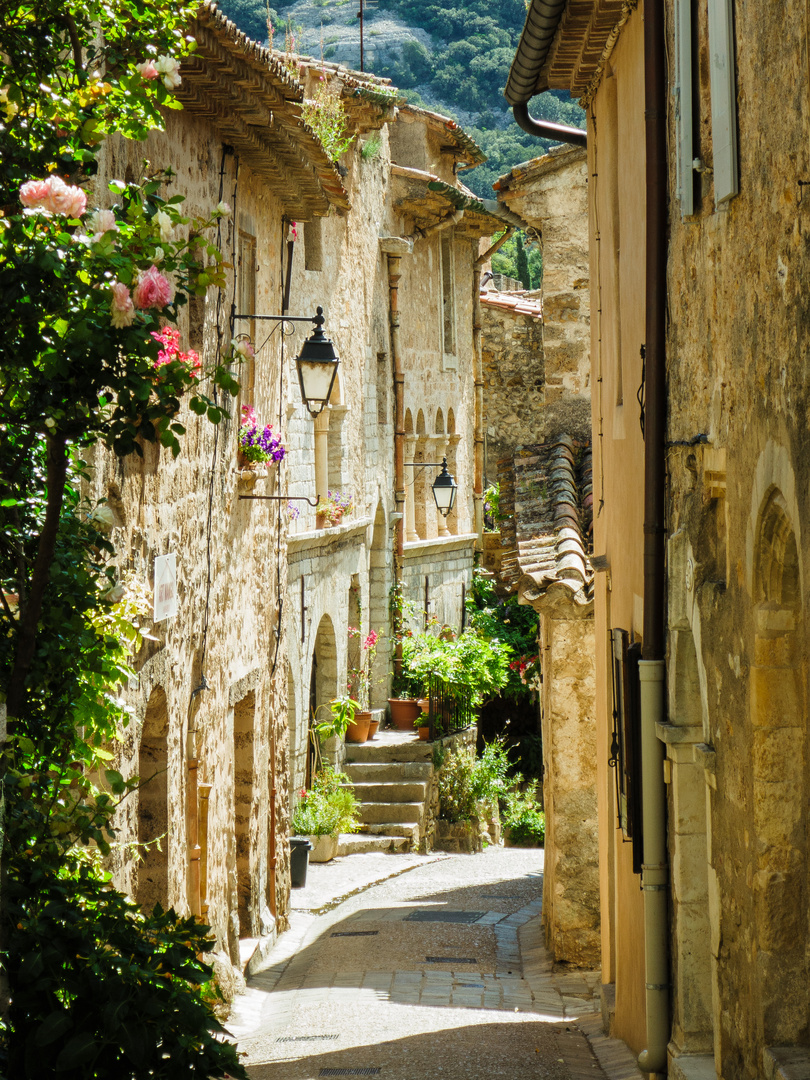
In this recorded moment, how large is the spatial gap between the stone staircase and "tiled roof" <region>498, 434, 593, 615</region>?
190 inches

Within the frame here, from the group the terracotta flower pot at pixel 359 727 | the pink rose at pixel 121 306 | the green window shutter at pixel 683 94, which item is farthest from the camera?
the terracotta flower pot at pixel 359 727

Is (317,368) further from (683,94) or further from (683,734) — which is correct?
(683,734)

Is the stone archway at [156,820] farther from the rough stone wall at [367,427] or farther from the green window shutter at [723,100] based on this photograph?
the rough stone wall at [367,427]

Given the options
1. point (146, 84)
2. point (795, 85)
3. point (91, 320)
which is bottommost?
point (91, 320)

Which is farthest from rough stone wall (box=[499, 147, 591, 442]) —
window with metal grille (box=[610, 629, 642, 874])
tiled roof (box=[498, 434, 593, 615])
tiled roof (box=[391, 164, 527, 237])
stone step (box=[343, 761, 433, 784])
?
tiled roof (box=[391, 164, 527, 237])

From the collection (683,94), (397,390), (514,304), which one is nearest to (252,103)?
(683,94)

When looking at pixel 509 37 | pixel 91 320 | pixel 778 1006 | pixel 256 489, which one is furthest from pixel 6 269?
pixel 509 37

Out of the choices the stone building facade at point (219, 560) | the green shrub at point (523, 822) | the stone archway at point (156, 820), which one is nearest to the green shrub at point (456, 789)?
the green shrub at point (523, 822)

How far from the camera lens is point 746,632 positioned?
4.15m

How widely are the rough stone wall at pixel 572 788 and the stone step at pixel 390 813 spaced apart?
489cm

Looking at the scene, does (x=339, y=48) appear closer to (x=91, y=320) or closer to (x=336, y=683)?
(x=336, y=683)

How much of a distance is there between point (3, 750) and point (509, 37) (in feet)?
223

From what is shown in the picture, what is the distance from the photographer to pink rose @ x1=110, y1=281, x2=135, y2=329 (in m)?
3.70

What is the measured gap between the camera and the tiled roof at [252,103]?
A: 6.70 m
